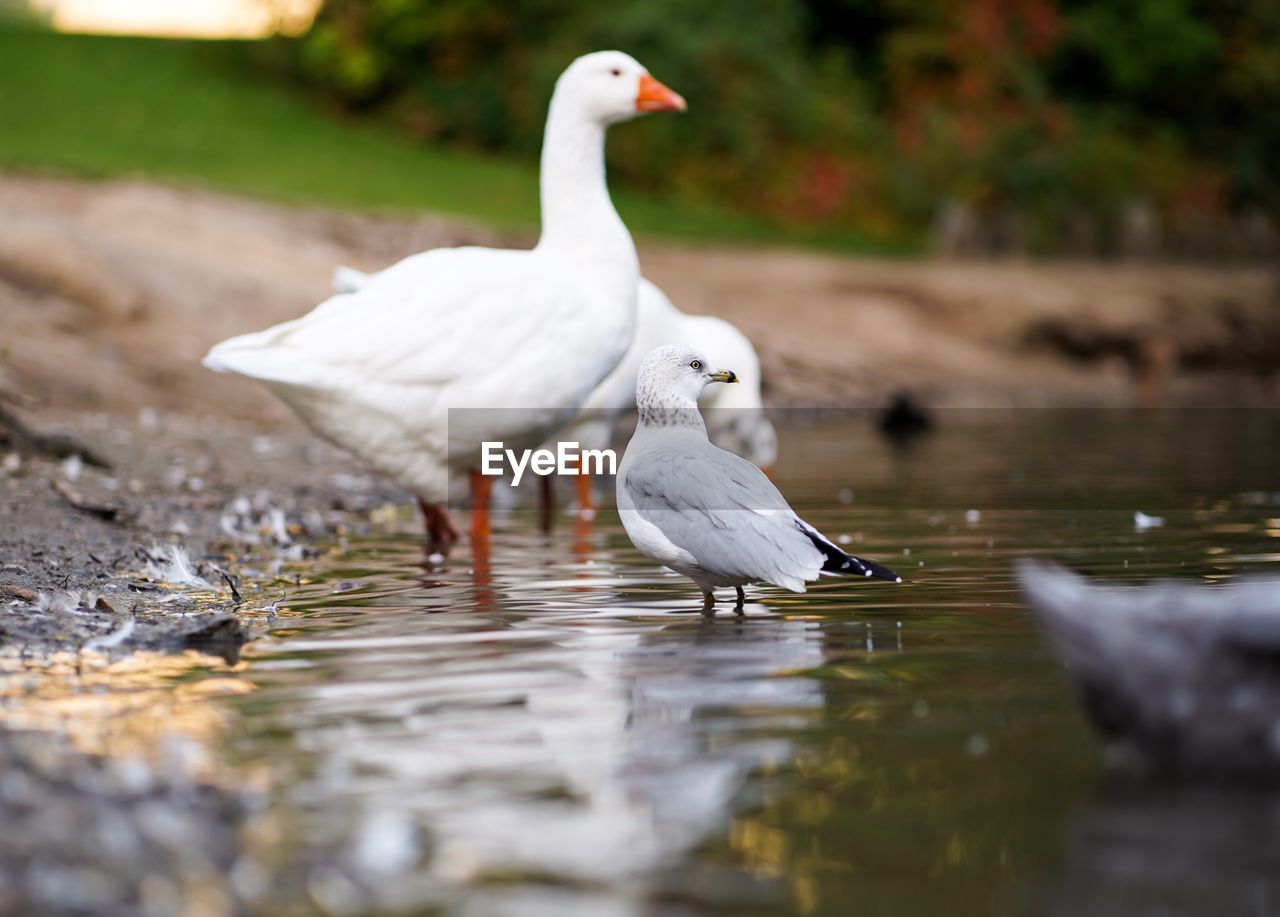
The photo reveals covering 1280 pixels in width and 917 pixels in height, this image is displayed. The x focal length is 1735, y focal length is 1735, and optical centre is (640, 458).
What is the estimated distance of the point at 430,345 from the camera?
7.54m

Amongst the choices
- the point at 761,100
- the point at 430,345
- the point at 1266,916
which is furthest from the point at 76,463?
the point at 761,100

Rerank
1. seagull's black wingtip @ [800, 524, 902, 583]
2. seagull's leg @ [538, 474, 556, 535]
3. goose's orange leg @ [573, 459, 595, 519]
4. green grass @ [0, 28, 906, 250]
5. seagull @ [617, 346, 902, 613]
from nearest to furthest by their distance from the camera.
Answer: seagull's black wingtip @ [800, 524, 902, 583]
seagull @ [617, 346, 902, 613]
seagull's leg @ [538, 474, 556, 535]
goose's orange leg @ [573, 459, 595, 519]
green grass @ [0, 28, 906, 250]

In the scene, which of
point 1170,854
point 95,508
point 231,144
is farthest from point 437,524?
point 231,144

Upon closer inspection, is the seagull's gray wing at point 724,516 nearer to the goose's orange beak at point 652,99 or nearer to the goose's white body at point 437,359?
the goose's white body at point 437,359

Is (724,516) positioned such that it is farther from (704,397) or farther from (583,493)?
(704,397)

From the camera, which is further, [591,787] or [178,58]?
[178,58]

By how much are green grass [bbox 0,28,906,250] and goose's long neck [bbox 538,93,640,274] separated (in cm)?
1281

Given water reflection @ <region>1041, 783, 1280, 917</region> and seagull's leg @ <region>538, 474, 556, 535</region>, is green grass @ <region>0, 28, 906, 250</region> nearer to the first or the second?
seagull's leg @ <region>538, 474, 556, 535</region>

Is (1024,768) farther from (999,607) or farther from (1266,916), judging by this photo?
(999,607)

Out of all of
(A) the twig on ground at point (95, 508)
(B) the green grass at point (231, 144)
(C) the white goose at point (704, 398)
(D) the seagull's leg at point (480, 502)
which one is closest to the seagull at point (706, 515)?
(D) the seagull's leg at point (480, 502)

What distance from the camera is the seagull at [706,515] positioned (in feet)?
17.5

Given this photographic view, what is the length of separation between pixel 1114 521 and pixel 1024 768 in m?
4.79

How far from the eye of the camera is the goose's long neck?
8211mm

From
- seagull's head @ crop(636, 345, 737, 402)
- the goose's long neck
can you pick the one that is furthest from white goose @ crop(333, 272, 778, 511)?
seagull's head @ crop(636, 345, 737, 402)
